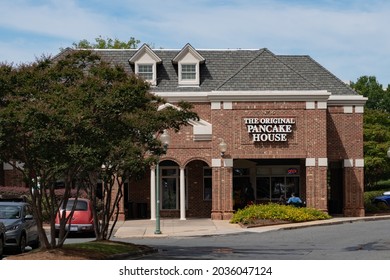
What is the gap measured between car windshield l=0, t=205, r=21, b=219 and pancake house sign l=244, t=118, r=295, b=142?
59.0 ft

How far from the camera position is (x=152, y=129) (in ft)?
71.3

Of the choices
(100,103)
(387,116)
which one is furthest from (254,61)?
(387,116)

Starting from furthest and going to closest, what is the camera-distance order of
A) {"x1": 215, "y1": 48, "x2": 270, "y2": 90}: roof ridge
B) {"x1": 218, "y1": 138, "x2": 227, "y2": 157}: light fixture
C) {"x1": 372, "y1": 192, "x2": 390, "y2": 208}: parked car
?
{"x1": 372, "y1": 192, "x2": 390, "y2": 208}: parked car, {"x1": 215, "y1": 48, "x2": 270, "y2": 90}: roof ridge, {"x1": 218, "y1": 138, "x2": 227, "y2": 157}: light fixture

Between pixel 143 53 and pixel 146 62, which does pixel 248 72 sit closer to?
pixel 146 62

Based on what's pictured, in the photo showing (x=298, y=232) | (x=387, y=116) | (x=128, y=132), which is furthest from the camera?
(x=387, y=116)

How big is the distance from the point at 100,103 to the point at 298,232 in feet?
51.5

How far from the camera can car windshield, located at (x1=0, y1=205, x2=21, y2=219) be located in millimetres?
23062

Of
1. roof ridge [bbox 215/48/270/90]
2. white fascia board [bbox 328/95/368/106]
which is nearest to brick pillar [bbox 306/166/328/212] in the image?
white fascia board [bbox 328/95/368/106]

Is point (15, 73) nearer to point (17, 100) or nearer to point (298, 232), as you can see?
point (17, 100)

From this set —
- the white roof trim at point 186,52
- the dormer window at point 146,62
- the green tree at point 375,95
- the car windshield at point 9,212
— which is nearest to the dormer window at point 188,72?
the white roof trim at point 186,52

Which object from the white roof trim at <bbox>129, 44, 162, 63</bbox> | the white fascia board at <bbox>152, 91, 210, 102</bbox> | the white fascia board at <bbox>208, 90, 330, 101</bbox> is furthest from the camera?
the white roof trim at <bbox>129, 44, 162, 63</bbox>

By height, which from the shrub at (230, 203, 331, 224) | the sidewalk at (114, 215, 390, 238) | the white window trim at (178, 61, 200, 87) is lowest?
the sidewalk at (114, 215, 390, 238)

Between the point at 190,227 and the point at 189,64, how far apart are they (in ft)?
34.7

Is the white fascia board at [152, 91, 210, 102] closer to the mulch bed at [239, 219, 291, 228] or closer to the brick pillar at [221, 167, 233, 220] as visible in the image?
the brick pillar at [221, 167, 233, 220]
